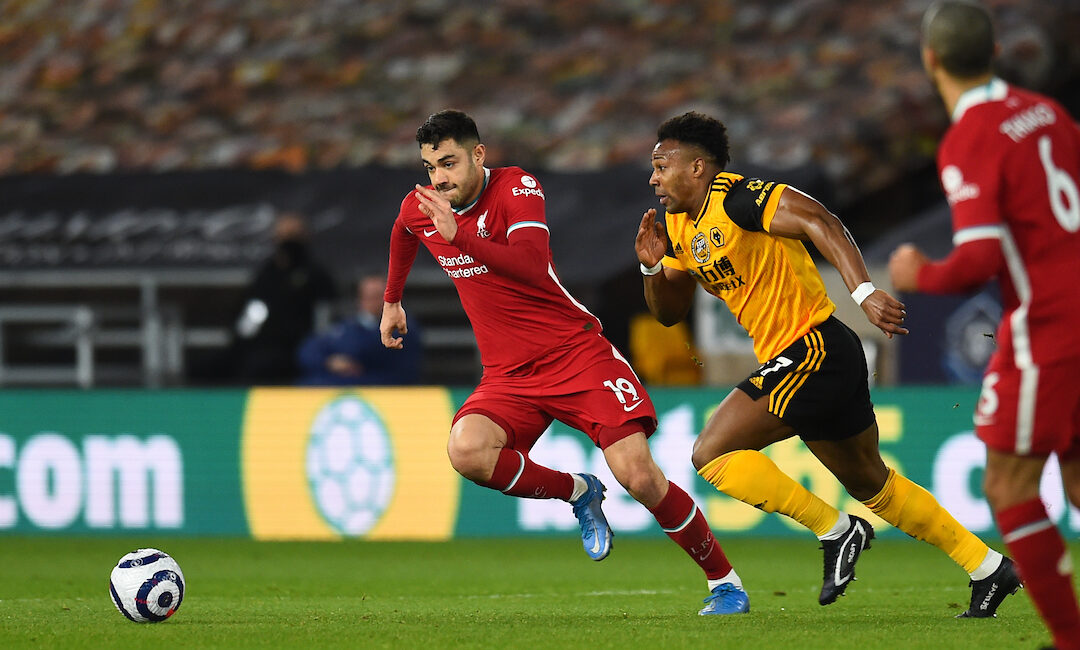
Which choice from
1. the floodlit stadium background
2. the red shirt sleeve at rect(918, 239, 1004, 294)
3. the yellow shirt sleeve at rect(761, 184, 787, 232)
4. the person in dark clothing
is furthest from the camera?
the person in dark clothing

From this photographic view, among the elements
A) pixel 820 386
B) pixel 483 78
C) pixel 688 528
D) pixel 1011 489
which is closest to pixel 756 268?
pixel 820 386

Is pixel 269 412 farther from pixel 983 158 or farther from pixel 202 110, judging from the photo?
pixel 983 158

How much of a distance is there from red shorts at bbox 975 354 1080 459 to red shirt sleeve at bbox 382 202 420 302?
3364 mm

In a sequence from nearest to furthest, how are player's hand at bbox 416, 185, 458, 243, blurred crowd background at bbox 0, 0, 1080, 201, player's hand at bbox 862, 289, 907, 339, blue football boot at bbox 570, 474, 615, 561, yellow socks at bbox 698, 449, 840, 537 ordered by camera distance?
player's hand at bbox 862, 289, 907, 339 < player's hand at bbox 416, 185, 458, 243 < yellow socks at bbox 698, 449, 840, 537 < blue football boot at bbox 570, 474, 615, 561 < blurred crowd background at bbox 0, 0, 1080, 201

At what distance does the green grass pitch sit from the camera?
6133 mm

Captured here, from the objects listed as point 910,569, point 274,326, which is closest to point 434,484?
point 274,326

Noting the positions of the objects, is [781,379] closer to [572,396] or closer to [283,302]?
[572,396]

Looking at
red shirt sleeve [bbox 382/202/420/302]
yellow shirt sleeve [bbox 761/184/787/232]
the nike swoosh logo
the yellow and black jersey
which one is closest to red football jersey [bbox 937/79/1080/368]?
yellow shirt sleeve [bbox 761/184/787/232]

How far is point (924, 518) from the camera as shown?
679 centimetres

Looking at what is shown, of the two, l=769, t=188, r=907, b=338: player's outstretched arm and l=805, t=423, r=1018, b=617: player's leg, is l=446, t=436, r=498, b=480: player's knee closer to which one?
l=805, t=423, r=1018, b=617: player's leg

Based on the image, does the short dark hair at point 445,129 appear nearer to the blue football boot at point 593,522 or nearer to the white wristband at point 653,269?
the white wristband at point 653,269

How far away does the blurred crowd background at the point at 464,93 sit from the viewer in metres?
14.6

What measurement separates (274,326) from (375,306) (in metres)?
1.34

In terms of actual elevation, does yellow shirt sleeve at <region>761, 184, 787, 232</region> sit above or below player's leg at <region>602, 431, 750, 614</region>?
above
